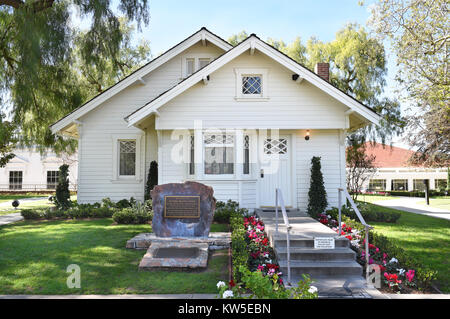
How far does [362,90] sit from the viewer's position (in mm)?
18719

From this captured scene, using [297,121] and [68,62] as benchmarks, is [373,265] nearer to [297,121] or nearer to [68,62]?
[297,121]

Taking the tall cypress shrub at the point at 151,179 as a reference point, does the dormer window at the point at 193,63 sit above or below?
above

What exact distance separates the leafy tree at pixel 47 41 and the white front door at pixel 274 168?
6822mm

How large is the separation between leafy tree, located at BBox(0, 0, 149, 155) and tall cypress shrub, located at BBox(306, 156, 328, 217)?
8455mm

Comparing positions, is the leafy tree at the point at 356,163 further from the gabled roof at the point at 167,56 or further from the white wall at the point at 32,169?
the white wall at the point at 32,169

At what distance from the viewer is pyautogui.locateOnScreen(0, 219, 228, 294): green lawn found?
189 inches

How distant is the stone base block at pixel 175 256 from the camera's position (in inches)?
223

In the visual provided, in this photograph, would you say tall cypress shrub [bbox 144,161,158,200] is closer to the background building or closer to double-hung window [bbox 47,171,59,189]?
double-hung window [bbox 47,171,59,189]

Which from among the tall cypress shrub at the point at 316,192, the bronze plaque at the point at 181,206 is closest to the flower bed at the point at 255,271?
the bronze plaque at the point at 181,206

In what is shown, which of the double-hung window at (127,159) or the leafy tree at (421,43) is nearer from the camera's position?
the leafy tree at (421,43)

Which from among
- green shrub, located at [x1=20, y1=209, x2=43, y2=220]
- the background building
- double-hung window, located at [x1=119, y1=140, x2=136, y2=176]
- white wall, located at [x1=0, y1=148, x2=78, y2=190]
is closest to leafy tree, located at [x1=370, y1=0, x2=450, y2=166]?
double-hung window, located at [x1=119, y1=140, x2=136, y2=176]

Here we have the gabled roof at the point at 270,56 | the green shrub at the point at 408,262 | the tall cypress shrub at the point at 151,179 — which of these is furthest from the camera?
the tall cypress shrub at the point at 151,179

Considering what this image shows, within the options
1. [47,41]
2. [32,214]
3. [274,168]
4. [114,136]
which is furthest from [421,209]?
[47,41]

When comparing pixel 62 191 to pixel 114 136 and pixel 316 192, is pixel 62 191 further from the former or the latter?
pixel 316 192
